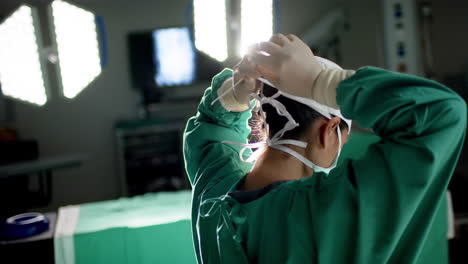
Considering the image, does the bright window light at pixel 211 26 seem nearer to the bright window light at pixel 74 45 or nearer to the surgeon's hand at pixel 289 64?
the bright window light at pixel 74 45

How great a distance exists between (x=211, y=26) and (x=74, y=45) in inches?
25.2

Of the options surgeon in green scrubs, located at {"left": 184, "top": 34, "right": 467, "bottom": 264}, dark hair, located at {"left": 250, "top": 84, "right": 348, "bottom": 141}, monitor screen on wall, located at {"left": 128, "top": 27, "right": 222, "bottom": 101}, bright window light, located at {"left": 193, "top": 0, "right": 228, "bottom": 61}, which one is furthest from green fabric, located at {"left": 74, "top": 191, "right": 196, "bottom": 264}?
monitor screen on wall, located at {"left": 128, "top": 27, "right": 222, "bottom": 101}

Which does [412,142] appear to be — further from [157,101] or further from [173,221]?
[157,101]

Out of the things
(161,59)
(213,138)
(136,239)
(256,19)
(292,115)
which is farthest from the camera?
(161,59)

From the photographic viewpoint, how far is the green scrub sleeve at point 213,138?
0.99 metres

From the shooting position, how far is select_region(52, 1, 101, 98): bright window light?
6.54ft

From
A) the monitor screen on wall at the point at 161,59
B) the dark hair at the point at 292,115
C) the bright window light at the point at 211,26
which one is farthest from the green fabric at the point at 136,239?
the monitor screen on wall at the point at 161,59

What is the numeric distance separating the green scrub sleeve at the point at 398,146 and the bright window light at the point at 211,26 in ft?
4.61

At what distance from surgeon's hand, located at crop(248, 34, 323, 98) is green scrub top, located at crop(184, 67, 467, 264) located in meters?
0.06

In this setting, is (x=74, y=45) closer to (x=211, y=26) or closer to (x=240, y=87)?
(x=211, y=26)

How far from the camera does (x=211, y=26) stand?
205cm

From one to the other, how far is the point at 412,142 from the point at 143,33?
4636 millimetres

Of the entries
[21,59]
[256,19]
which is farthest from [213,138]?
[21,59]

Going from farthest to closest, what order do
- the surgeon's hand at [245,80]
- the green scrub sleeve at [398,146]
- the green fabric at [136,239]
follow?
the green fabric at [136,239] < the surgeon's hand at [245,80] < the green scrub sleeve at [398,146]
